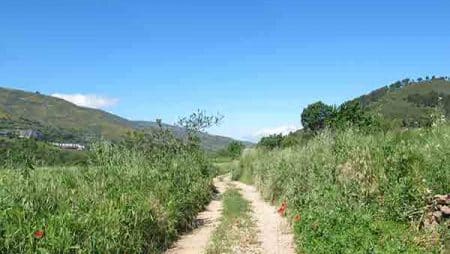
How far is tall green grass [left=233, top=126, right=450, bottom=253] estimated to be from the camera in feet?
33.9

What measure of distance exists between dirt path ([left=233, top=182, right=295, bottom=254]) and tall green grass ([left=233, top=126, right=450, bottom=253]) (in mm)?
508

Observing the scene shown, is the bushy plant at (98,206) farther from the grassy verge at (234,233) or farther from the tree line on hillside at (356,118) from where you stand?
the tree line on hillside at (356,118)

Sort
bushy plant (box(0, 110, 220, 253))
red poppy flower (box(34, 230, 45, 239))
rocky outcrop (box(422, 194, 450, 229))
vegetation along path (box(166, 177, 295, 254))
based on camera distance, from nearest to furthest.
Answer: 1. red poppy flower (box(34, 230, 45, 239))
2. bushy plant (box(0, 110, 220, 253))
3. rocky outcrop (box(422, 194, 450, 229))
4. vegetation along path (box(166, 177, 295, 254))

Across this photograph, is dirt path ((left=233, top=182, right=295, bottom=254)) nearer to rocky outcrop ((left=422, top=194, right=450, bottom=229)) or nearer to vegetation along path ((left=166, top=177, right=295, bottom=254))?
vegetation along path ((left=166, top=177, right=295, bottom=254))

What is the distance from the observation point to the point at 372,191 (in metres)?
13.8

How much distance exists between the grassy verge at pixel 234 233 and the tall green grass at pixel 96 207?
120 centimetres

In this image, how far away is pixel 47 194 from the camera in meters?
10.8

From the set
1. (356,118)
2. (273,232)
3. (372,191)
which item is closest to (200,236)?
(273,232)

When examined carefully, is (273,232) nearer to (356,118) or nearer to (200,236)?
(200,236)

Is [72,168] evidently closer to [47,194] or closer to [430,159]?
[47,194]

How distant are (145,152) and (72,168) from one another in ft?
19.8

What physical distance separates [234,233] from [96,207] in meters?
4.94

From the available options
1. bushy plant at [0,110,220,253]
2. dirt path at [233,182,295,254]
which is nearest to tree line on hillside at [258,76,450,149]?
dirt path at [233,182,295,254]

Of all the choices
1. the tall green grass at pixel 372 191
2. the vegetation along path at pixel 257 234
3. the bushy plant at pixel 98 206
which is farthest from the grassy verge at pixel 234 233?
the tall green grass at pixel 372 191
